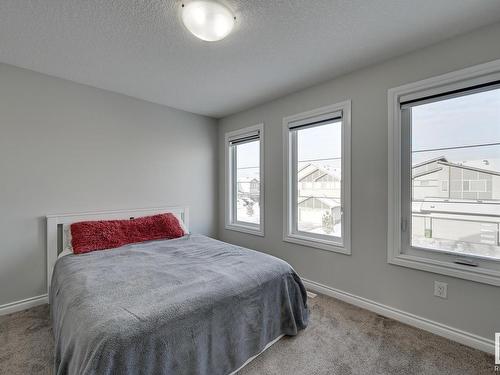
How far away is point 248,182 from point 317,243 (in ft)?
4.60

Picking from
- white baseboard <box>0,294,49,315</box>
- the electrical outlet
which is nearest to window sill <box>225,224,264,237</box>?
the electrical outlet

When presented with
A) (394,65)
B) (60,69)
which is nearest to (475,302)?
(394,65)

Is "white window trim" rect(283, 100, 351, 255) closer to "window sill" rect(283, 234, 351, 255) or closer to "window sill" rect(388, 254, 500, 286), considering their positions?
"window sill" rect(283, 234, 351, 255)

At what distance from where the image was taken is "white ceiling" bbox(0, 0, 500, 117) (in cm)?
157

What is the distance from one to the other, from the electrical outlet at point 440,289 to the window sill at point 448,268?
3.7 inches

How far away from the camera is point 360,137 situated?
2.38m

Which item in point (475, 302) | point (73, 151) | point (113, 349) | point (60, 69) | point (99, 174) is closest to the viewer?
point (113, 349)

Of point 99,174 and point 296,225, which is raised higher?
point 99,174

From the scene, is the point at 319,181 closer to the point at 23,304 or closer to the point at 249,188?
the point at 249,188

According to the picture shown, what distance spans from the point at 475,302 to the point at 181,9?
2902 millimetres

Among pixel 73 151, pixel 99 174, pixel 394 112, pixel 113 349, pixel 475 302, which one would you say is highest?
pixel 394 112

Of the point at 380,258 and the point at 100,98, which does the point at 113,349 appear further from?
the point at 100,98

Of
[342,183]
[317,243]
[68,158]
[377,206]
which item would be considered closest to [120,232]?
[68,158]

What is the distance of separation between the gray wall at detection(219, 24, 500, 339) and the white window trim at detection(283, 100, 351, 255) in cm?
6
